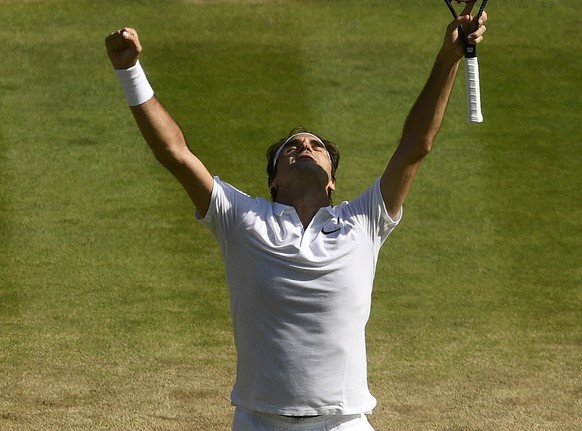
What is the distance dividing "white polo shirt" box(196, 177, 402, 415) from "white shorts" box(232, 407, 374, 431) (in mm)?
47

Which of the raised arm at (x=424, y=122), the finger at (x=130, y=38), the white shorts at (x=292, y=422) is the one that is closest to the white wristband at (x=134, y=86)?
the finger at (x=130, y=38)

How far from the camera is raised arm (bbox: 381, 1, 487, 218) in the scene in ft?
18.0

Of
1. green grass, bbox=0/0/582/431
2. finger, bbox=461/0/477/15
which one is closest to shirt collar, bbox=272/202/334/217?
finger, bbox=461/0/477/15

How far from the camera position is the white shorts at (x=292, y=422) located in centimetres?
533

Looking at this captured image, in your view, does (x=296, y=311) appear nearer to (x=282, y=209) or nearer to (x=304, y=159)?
(x=282, y=209)

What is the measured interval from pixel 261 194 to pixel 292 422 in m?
5.83

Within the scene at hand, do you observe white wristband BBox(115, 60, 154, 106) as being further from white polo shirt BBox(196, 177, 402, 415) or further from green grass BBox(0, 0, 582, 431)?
green grass BBox(0, 0, 582, 431)

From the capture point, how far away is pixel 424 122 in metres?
5.54

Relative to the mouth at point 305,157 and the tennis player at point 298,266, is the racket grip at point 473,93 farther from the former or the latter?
the mouth at point 305,157

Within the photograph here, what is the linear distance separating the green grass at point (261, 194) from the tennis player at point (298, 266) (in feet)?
9.77

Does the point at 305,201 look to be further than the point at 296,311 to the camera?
Yes

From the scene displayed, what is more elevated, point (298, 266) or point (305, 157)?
point (305, 157)

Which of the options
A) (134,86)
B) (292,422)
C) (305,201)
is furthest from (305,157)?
(292,422)

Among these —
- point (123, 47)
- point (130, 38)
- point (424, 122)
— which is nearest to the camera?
point (130, 38)
